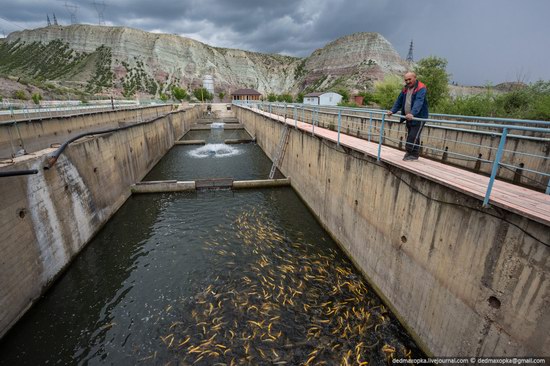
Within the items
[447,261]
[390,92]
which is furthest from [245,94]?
[447,261]

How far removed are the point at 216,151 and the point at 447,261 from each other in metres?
25.9

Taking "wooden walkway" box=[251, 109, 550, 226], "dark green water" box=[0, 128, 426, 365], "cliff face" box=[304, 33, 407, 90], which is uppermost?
"cliff face" box=[304, 33, 407, 90]

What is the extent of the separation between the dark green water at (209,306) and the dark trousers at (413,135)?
457 cm

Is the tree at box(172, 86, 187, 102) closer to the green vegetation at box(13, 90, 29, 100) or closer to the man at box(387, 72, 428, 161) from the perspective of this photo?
the green vegetation at box(13, 90, 29, 100)

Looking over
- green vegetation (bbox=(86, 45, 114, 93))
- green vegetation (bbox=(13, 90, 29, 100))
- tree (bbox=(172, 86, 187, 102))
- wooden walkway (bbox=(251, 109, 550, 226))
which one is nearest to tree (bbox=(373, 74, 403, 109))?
wooden walkway (bbox=(251, 109, 550, 226))

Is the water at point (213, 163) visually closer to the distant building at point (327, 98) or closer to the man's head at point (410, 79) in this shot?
the man's head at point (410, 79)

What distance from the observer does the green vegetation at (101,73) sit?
98750 mm

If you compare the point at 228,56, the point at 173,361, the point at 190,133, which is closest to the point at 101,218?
the point at 173,361

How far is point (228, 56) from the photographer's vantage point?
142875 mm

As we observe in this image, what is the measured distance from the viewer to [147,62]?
116 metres

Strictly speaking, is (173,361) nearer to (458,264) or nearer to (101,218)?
(458,264)

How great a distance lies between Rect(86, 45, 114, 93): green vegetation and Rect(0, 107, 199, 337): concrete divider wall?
347 ft

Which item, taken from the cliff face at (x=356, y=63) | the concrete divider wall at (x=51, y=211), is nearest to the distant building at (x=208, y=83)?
the cliff face at (x=356, y=63)

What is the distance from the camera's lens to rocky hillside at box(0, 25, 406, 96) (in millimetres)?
104500
